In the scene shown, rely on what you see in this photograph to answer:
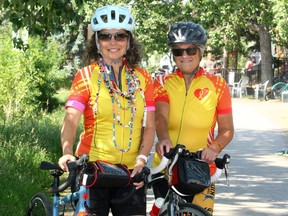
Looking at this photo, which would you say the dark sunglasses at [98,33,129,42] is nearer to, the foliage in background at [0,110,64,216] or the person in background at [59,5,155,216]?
the person in background at [59,5,155,216]

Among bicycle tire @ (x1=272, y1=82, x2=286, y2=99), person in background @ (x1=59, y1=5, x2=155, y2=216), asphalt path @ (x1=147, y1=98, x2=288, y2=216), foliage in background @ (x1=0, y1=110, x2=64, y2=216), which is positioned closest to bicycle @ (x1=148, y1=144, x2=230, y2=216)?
person in background @ (x1=59, y1=5, x2=155, y2=216)

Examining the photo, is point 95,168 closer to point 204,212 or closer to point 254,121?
point 204,212

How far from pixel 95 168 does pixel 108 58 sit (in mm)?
738

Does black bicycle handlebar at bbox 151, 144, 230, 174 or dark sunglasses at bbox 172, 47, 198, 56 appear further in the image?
dark sunglasses at bbox 172, 47, 198, 56

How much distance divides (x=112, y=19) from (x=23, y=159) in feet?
19.1

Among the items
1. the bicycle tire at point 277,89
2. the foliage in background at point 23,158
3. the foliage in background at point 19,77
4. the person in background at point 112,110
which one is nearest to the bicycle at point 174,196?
the person in background at point 112,110

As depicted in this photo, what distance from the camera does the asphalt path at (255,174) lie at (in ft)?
31.4

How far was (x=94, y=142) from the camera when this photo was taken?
473 centimetres

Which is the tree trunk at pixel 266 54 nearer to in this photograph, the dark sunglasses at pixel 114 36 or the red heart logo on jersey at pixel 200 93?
the red heart logo on jersey at pixel 200 93

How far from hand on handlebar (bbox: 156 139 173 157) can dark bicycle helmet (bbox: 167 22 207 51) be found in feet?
2.14

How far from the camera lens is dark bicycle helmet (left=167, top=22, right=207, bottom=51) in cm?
514

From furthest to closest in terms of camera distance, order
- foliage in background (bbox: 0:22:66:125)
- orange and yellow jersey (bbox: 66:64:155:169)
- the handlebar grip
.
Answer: foliage in background (bbox: 0:22:66:125) < orange and yellow jersey (bbox: 66:64:155:169) < the handlebar grip

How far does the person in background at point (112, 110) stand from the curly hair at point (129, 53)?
0.09ft

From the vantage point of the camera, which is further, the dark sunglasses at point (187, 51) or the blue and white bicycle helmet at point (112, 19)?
the dark sunglasses at point (187, 51)
